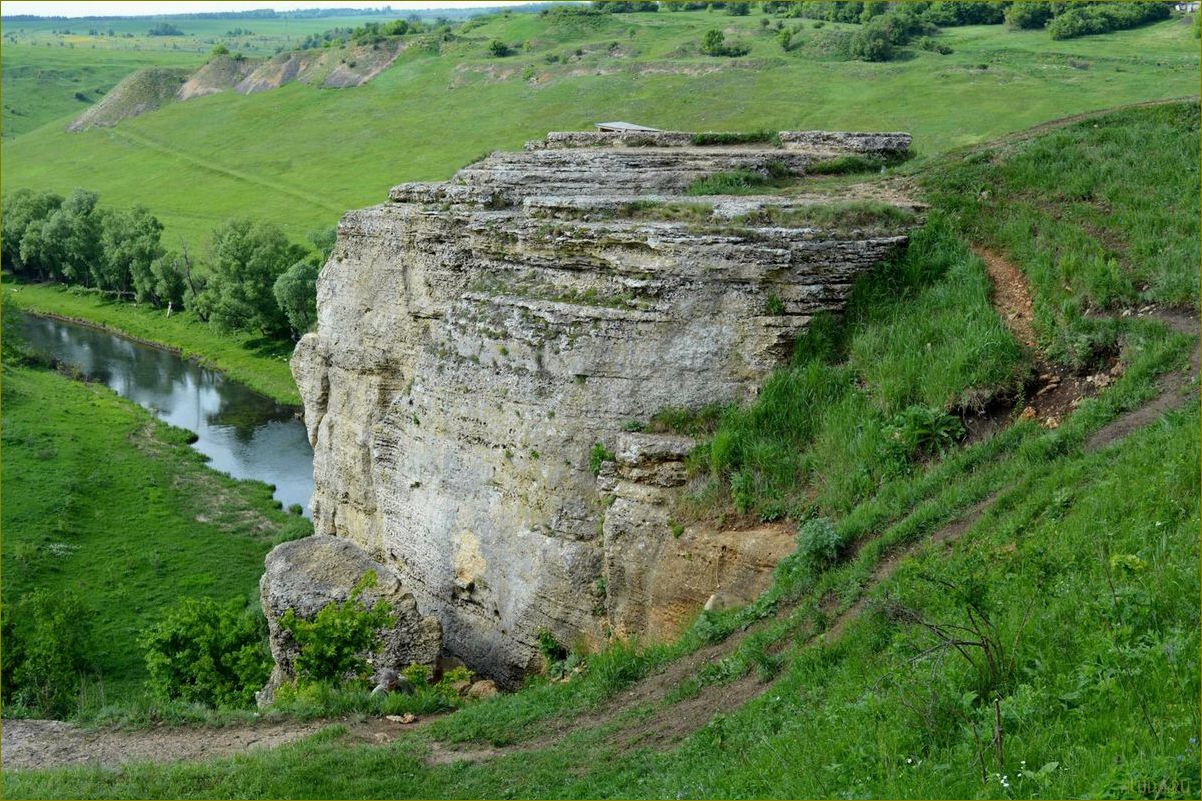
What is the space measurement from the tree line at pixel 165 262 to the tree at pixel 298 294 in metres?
0.05

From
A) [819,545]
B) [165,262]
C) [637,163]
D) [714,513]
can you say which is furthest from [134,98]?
[819,545]

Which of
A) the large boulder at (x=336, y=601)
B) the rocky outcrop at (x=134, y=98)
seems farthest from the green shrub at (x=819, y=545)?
the rocky outcrop at (x=134, y=98)

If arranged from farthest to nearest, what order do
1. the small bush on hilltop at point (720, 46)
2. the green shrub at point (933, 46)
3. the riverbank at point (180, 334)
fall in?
the small bush on hilltop at point (720, 46) → the green shrub at point (933, 46) → the riverbank at point (180, 334)

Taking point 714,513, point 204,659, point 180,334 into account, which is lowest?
point 180,334

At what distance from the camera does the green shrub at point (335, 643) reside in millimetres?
16312

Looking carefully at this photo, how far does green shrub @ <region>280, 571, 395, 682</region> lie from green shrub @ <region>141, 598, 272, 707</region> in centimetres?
571

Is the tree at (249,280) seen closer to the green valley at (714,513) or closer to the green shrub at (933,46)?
the green valley at (714,513)

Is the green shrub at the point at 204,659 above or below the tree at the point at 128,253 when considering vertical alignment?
below

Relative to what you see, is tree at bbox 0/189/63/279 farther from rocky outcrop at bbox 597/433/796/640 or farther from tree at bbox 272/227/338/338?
rocky outcrop at bbox 597/433/796/640

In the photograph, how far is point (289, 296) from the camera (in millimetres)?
52312

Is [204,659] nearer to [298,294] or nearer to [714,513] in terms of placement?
[714,513]

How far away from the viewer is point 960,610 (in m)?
9.23

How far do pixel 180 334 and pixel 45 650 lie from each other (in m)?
40.6

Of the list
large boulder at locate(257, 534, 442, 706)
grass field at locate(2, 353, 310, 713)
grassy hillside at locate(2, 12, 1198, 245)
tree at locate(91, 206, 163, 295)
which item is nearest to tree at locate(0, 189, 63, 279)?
tree at locate(91, 206, 163, 295)
